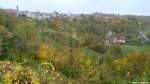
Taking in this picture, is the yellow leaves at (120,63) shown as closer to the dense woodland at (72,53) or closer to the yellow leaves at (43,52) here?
the dense woodland at (72,53)

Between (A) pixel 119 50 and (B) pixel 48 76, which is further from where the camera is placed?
(A) pixel 119 50

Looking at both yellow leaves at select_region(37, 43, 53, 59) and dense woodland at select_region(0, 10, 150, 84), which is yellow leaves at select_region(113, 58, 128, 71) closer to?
dense woodland at select_region(0, 10, 150, 84)

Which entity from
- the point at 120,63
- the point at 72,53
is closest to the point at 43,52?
the point at 72,53

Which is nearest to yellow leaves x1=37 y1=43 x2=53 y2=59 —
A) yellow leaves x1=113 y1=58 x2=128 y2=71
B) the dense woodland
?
the dense woodland

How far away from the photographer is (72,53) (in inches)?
2080

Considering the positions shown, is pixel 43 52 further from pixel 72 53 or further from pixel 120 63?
pixel 120 63

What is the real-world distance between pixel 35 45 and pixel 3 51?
14.1 meters

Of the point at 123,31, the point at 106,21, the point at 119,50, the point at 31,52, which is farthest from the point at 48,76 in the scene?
the point at 106,21

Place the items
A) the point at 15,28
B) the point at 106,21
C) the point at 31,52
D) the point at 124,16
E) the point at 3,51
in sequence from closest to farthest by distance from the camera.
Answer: the point at 3,51, the point at 31,52, the point at 15,28, the point at 106,21, the point at 124,16

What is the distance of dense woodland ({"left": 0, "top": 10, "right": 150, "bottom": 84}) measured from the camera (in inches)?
399

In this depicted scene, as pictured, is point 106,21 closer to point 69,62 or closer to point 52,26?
point 52,26

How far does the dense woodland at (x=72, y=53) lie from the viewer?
1015cm

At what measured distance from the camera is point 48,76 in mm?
9836

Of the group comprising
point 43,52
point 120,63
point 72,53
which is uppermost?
point 43,52
